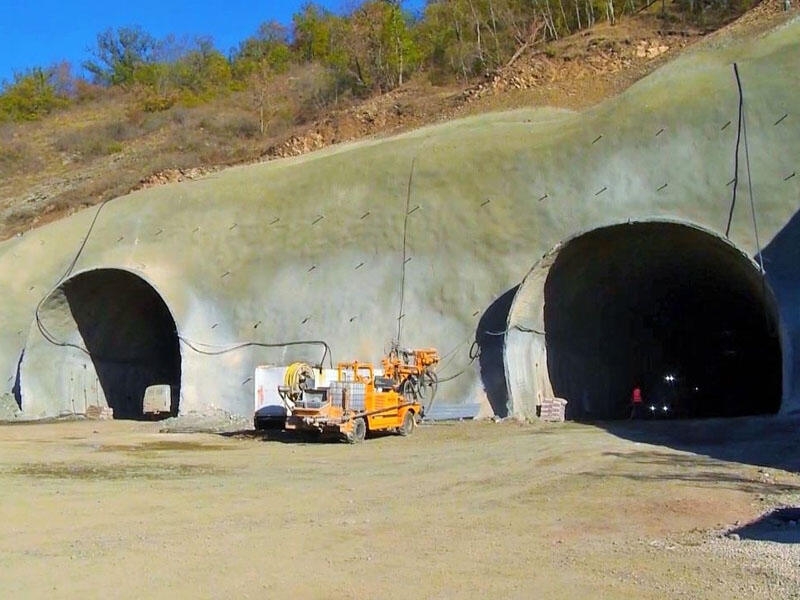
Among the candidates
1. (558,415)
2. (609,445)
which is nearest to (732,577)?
(609,445)

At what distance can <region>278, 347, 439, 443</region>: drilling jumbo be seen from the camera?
17844 millimetres

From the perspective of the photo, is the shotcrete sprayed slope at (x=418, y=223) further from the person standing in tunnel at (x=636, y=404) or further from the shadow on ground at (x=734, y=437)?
the person standing in tunnel at (x=636, y=404)

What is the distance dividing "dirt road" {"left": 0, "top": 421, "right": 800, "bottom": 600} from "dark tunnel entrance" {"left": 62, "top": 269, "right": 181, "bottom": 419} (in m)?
9.11

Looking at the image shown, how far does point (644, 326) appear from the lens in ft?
90.6

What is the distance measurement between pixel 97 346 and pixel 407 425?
11.9 m

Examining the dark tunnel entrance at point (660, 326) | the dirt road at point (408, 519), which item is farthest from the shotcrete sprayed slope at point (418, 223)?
the dirt road at point (408, 519)

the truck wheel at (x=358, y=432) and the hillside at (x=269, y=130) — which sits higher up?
the hillside at (x=269, y=130)

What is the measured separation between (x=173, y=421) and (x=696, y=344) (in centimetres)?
1679

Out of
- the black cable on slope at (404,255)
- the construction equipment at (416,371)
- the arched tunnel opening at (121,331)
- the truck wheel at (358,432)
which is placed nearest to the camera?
the truck wheel at (358,432)

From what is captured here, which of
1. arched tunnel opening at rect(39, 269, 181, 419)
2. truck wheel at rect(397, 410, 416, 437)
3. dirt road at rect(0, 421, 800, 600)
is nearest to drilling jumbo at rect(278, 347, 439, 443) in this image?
truck wheel at rect(397, 410, 416, 437)

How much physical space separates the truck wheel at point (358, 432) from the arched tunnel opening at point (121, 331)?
9424 mm

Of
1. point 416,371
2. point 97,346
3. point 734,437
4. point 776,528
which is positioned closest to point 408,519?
point 776,528

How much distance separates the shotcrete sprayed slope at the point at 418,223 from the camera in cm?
2080

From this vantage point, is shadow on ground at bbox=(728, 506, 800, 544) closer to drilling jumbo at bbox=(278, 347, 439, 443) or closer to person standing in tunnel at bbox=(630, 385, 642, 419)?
drilling jumbo at bbox=(278, 347, 439, 443)
